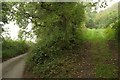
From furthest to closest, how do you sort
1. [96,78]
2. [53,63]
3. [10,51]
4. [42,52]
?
1. [10,51]
2. [42,52]
3. [53,63]
4. [96,78]

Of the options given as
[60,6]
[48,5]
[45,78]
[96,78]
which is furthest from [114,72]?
[48,5]

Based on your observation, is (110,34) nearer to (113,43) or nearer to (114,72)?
(113,43)

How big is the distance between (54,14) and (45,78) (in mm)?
4353

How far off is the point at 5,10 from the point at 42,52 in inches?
147

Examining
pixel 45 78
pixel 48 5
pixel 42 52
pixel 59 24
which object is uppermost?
pixel 48 5

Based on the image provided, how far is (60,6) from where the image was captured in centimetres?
1569

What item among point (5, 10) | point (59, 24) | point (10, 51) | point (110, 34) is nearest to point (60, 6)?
point (59, 24)

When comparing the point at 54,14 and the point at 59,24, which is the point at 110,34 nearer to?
the point at 59,24

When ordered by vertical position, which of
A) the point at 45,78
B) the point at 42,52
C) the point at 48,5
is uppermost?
the point at 48,5

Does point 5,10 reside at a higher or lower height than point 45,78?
higher

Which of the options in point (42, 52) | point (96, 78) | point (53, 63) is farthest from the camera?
point (42, 52)

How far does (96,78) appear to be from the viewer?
1285cm

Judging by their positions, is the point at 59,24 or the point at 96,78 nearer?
the point at 96,78

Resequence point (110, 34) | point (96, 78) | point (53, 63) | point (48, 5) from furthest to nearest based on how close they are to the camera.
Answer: point (110, 34)
point (48, 5)
point (53, 63)
point (96, 78)
